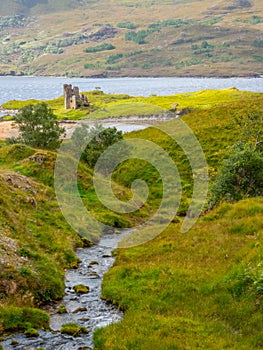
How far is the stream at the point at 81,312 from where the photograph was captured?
17.3m

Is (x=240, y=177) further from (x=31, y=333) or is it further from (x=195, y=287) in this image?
(x=31, y=333)

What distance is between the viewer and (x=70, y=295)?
74.2 ft

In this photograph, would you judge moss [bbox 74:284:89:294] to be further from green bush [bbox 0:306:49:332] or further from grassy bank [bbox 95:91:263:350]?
green bush [bbox 0:306:49:332]

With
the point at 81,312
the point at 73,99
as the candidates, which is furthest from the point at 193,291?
the point at 73,99

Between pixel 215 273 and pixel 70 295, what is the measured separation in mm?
7244

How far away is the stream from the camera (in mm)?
17266

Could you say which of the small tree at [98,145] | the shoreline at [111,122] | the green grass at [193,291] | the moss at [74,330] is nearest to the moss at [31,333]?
the moss at [74,330]

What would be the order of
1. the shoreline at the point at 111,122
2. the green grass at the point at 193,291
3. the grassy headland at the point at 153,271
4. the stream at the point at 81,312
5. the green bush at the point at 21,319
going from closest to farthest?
the green grass at the point at 193,291 < the grassy headland at the point at 153,271 < the stream at the point at 81,312 < the green bush at the point at 21,319 < the shoreline at the point at 111,122

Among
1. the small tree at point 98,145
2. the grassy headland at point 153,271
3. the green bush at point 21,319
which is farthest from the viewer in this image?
the small tree at point 98,145

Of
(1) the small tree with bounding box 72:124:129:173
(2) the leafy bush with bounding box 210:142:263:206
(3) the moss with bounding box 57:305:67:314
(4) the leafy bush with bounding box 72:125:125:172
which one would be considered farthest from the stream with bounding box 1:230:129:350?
(1) the small tree with bounding box 72:124:129:173

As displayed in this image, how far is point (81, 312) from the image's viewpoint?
2061 centimetres

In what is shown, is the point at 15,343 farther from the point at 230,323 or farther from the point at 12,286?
the point at 230,323

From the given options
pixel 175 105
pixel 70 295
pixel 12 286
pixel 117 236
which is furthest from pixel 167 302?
pixel 175 105

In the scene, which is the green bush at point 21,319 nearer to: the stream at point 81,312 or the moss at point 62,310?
the stream at point 81,312
